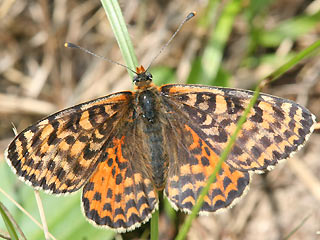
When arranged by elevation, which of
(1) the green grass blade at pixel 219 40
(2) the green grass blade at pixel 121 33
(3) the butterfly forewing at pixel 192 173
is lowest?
(3) the butterfly forewing at pixel 192 173

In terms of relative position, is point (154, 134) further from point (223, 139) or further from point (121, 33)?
point (121, 33)

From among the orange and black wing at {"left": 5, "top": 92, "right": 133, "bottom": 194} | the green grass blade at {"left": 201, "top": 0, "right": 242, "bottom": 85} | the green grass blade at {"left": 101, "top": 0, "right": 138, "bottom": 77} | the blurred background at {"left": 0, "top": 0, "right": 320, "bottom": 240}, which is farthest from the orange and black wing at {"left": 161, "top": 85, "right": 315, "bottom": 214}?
the green grass blade at {"left": 201, "top": 0, "right": 242, "bottom": 85}

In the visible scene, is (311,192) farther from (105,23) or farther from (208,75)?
(105,23)

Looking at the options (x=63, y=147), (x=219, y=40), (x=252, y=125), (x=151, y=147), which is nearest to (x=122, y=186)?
(x=151, y=147)

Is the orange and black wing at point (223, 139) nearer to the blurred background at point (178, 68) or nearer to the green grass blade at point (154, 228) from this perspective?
the green grass blade at point (154, 228)

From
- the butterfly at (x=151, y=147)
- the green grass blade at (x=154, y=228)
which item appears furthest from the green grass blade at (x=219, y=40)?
the green grass blade at (x=154, y=228)

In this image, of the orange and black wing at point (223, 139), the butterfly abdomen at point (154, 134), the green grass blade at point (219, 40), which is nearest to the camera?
the orange and black wing at point (223, 139)

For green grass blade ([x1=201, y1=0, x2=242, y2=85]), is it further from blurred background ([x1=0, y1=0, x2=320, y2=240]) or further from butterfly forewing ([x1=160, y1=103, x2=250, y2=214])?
butterfly forewing ([x1=160, y1=103, x2=250, y2=214])
